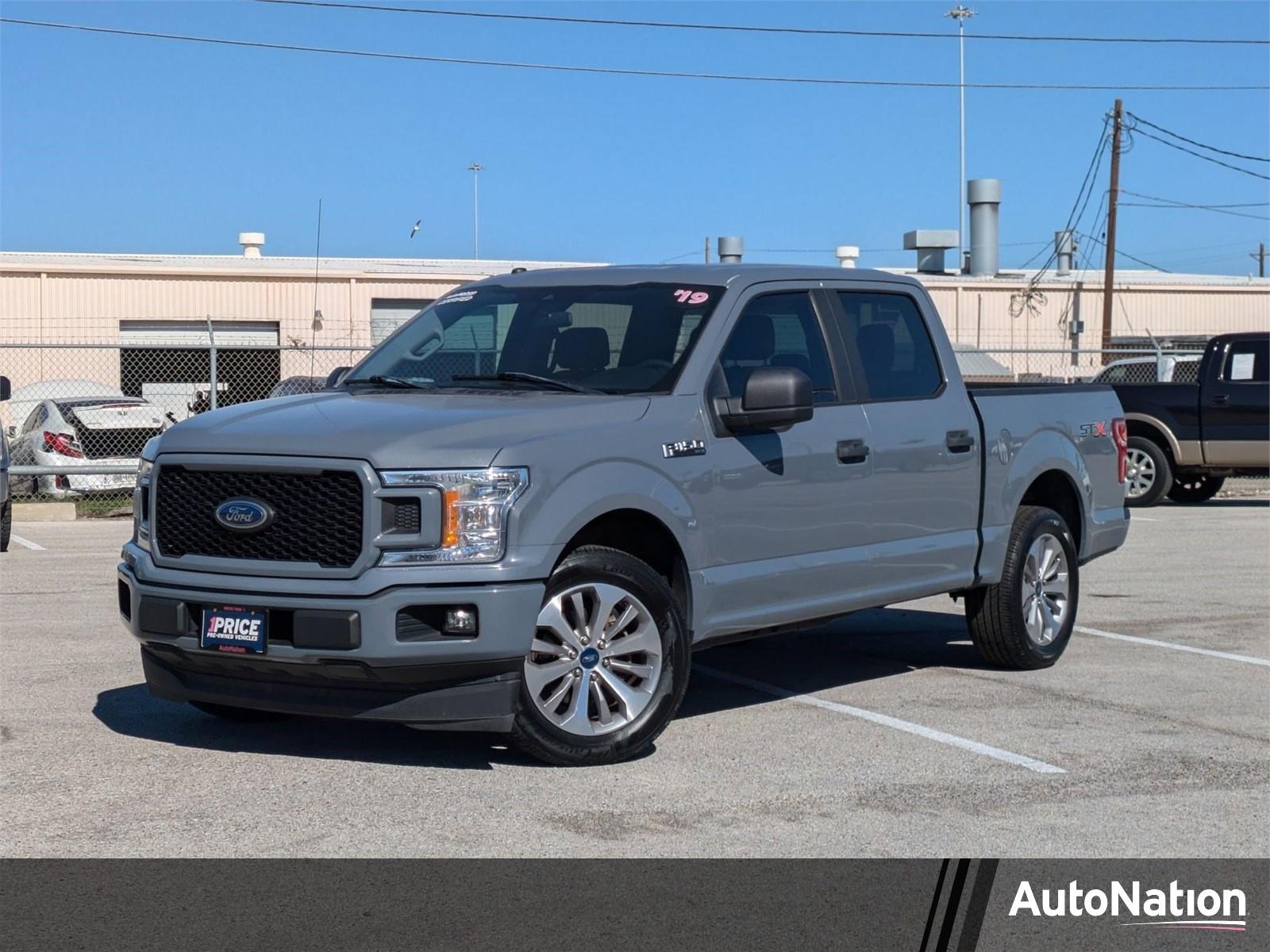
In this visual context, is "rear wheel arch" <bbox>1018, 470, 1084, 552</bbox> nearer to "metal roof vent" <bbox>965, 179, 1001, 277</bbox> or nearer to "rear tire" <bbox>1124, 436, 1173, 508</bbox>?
"rear tire" <bbox>1124, 436, 1173, 508</bbox>

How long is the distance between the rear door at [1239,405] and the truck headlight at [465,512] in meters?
15.5

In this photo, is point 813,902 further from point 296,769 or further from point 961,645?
point 961,645

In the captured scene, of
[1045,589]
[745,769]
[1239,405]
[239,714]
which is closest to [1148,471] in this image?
[1239,405]

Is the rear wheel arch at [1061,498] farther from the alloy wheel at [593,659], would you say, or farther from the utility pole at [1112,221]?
the utility pole at [1112,221]

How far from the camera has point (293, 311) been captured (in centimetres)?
3684

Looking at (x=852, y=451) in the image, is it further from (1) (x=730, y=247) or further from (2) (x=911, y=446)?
(1) (x=730, y=247)

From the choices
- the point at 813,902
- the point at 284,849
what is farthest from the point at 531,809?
the point at 813,902

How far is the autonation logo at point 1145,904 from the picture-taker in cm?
486

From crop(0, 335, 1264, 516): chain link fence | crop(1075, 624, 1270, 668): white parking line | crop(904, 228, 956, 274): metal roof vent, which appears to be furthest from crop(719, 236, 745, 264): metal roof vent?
crop(904, 228, 956, 274): metal roof vent

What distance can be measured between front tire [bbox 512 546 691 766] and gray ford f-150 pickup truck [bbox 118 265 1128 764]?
11mm

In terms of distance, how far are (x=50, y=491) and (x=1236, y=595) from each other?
13.9 metres

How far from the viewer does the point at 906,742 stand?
7.20 meters

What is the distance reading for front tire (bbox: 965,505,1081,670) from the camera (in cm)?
895

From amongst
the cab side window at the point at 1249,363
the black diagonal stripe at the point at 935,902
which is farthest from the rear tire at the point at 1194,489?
the black diagonal stripe at the point at 935,902
